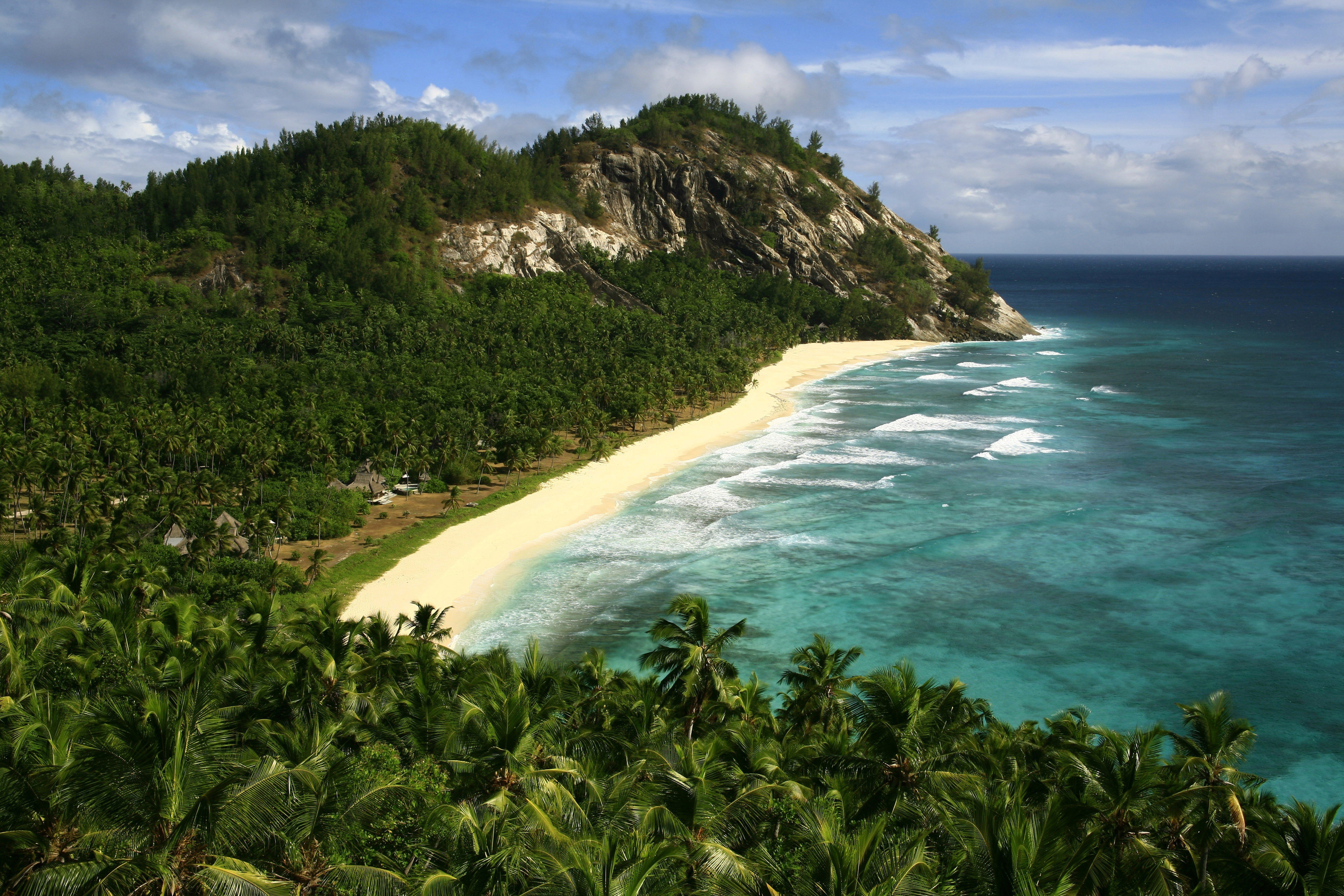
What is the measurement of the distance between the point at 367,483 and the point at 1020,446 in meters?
61.0

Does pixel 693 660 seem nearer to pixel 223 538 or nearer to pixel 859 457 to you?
pixel 223 538

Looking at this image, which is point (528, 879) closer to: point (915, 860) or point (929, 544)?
point (915, 860)

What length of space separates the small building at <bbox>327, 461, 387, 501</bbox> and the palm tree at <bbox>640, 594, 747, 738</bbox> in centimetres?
4311

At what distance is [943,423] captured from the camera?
102 metres

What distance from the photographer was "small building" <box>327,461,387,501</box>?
68.2m

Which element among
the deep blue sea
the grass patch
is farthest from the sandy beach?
the deep blue sea

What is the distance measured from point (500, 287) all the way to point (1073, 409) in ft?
272

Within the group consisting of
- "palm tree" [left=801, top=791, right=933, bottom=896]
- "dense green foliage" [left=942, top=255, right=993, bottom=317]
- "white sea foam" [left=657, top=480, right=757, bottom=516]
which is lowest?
"white sea foam" [left=657, top=480, right=757, bottom=516]

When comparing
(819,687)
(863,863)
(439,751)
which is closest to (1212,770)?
(863,863)

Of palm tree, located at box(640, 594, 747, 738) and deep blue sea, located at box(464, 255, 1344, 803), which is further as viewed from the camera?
deep blue sea, located at box(464, 255, 1344, 803)

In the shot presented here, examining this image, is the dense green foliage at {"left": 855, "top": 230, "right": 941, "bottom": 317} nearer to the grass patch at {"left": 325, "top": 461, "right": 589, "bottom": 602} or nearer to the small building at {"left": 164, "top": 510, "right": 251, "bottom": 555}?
the grass patch at {"left": 325, "top": 461, "right": 589, "bottom": 602}

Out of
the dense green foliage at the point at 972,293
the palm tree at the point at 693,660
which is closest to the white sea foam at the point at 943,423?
the palm tree at the point at 693,660

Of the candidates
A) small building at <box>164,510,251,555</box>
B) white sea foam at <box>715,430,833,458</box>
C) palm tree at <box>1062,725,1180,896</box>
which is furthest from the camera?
white sea foam at <box>715,430,833,458</box>

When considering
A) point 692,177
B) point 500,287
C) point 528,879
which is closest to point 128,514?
point 528,879
